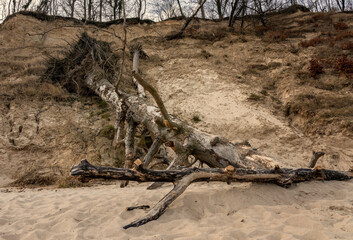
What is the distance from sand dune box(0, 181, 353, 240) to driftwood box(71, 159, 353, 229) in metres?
0.11

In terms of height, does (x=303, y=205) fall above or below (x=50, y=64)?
below

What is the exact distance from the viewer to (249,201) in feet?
10.1

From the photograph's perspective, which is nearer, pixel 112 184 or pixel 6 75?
pixel 112 184

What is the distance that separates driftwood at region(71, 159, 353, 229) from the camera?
2.73m

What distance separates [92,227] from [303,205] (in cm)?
258

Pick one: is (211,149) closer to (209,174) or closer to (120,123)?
(209,174)

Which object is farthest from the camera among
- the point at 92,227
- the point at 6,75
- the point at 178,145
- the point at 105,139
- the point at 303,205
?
the point at 6,75

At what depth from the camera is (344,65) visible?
8.66 meters

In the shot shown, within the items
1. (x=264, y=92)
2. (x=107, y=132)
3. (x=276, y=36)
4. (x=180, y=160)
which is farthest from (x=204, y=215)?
(x=276, y=36)

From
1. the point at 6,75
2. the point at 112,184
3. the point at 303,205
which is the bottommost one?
the point at 112,184

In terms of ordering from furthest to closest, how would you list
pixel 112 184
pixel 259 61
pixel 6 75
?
pixel 259 61 < pixel 6 75 < pixel 112 184

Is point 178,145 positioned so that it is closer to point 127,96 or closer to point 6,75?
point 127,96

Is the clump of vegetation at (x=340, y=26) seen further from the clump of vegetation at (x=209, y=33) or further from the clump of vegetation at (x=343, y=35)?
the clump of vegetation at (x=209, y=33)

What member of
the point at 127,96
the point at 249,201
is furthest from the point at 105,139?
the point at 249,201
